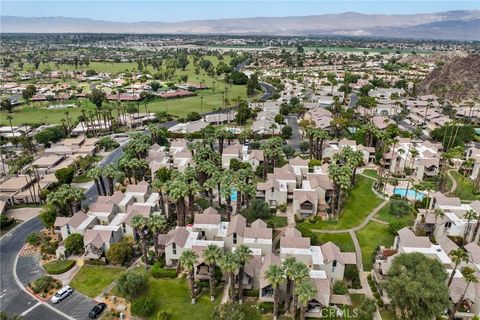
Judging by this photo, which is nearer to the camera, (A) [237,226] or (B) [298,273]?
(B) [298,273]

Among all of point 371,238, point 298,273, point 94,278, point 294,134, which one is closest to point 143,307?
point 94,278

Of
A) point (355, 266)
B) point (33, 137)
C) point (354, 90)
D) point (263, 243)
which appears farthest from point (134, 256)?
point (354, 90)

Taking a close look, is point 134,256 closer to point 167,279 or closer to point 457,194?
point 167,279

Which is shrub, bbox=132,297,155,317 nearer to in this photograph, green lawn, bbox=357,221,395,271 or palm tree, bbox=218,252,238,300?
palm tree, bbox=218,252,238,300

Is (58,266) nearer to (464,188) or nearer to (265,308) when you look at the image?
(265,308)

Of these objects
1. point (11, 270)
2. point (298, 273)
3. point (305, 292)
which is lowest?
point (11, 270)

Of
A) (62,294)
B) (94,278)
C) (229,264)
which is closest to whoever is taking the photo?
(229,264)
